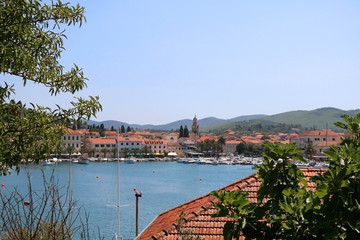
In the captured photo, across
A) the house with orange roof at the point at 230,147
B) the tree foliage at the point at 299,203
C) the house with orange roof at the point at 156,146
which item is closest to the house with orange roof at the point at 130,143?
the house with orange roof at the point at 156,146

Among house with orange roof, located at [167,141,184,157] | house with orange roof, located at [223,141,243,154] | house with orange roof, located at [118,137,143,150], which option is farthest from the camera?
house with orange roof, located at [223,141,243,154]

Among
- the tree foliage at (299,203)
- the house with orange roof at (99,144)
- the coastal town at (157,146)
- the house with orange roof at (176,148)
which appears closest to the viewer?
the tree foliage at (299,203)

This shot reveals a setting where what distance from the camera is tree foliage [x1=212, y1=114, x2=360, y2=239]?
2.13 meters

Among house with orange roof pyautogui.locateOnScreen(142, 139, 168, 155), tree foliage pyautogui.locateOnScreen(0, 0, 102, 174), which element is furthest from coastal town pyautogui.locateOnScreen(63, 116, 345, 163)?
tree foliage pyautogui.locateOnScreen(0, 0, 102, 174)

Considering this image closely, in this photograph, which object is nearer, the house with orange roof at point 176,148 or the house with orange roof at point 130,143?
the house with orange roof at point 130,143

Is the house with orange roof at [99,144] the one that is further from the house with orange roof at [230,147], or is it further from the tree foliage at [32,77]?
the tree foliage at [32,77]

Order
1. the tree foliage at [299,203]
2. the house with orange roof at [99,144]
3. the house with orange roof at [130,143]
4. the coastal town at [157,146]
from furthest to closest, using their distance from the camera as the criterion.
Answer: the house with orange roof at [130,143], the house with orange roof at [99,144], the coastal town at [157,146], the tree foliage at [299,203]

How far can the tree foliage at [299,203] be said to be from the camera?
2127 millimetres

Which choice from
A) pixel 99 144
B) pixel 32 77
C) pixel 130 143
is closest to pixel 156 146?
pixel 130 143

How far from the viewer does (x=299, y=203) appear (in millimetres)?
2164

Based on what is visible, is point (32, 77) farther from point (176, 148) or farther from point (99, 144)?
point (176, 148)

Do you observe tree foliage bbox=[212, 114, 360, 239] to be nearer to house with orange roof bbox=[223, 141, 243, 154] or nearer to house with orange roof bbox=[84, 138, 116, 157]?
house with orange roof bbox=[84, 138, 116, 157]

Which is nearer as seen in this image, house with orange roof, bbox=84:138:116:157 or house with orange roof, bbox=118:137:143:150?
house with orange roof, bbox=84:138:116:157

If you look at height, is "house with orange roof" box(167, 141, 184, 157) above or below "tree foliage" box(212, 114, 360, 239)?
below
